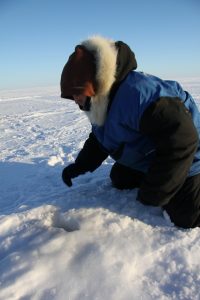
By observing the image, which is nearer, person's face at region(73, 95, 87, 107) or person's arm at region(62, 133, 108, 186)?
person's face at region(73, 95, 87, 107)

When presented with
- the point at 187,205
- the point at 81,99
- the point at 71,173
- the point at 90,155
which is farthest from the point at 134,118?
the point at 71,173

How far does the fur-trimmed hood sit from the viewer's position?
1877 millimetres

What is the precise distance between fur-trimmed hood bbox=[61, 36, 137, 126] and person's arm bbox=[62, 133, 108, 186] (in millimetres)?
649

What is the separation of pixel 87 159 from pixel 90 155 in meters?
0.04

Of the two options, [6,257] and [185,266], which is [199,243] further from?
[6,257]

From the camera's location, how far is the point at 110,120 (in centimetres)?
203

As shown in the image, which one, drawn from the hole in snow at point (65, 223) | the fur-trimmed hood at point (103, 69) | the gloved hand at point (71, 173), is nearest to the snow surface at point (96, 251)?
the hole in snow at point (65, 223)

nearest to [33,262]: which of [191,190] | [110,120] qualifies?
[110,120]

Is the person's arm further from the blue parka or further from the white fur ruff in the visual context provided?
the white fur ruff

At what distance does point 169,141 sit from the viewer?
6.04ft

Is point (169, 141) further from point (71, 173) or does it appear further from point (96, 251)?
point (71, 173)

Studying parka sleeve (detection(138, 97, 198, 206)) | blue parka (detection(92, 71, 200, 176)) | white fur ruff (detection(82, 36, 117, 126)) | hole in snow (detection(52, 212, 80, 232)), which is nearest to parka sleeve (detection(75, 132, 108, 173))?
blue parka (detection(92, 71, 200, 176))

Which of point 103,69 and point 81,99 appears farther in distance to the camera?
point 81,99

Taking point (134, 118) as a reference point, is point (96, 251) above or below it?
below
